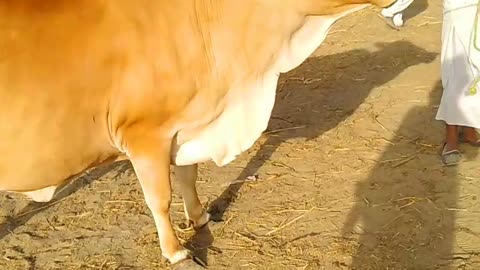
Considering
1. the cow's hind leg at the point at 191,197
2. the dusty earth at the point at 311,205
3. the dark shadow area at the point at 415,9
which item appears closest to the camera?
the dusty earth at the point at 311,205

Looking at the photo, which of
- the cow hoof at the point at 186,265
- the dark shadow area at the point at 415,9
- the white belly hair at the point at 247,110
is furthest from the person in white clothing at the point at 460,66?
the dark shadow area at the point at 415,9

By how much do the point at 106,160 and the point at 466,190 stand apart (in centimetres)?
206

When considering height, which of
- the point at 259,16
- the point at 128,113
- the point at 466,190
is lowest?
the point at 466,190

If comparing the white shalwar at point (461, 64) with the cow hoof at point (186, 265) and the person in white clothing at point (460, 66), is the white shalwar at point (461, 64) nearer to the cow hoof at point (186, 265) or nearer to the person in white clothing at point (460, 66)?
the person in white clothing at point (460, 66)

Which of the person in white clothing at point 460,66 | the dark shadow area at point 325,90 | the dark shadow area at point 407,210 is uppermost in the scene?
the person in white clothing at point 460,66

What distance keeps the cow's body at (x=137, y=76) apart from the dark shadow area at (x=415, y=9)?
3.91m

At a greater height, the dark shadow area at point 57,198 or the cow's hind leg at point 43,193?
the cow's hind leg at point 43,193

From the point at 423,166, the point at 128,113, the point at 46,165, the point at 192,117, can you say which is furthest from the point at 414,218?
the point at 46,165

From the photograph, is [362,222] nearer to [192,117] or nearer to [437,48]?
[192,117]

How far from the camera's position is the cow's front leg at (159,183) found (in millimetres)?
3246

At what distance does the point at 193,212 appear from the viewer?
4004mm

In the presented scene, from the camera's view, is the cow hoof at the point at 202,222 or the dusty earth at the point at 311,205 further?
the cow hoof at the point at 202,222

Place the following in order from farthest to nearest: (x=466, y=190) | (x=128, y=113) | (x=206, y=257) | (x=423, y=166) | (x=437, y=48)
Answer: (x=437, y=48), (x=423, y=166), (x=466, y=190), (x=206, y=257), (x=128, y=113)

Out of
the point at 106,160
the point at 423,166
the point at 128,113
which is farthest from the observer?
the point at 423,166
